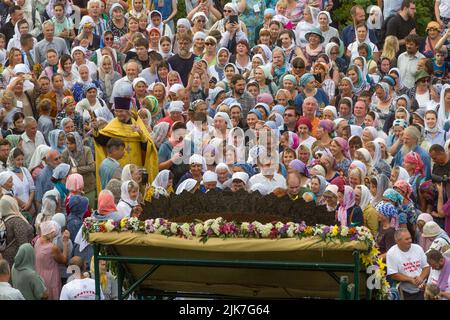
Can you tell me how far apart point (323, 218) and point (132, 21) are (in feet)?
47.7

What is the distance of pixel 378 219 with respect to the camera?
20.3 meters

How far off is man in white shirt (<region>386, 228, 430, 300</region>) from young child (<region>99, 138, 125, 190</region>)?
13.8 ft

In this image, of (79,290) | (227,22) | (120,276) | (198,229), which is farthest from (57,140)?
(198,229)

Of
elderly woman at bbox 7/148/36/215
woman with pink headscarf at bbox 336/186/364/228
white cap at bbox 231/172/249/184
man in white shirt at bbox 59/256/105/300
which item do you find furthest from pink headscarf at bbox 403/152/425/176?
man in white shirt at bbox 59/256/105/300

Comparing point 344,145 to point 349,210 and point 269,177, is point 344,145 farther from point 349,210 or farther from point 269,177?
point 349,210

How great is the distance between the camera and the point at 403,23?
28.8 metres

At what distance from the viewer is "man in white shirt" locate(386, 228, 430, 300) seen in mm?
19078

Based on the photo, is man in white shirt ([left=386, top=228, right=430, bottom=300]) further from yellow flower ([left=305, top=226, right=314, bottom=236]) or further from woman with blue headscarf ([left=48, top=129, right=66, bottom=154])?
woman with blue headscarf ([left=48, top=129, right=66, bottom=154])

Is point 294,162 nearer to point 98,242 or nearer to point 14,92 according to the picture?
point 14,92

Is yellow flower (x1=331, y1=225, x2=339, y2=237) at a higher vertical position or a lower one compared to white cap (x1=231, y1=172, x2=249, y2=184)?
higher

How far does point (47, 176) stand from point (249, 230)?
8.47 meters

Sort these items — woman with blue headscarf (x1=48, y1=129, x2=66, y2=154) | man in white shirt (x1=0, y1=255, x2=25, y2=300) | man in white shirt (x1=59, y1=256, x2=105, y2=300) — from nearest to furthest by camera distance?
1. man in white shirt (x1=0, y1=255, x2=25, y2=300)
2. man in white shirt (x1=59, y1=256, x2=105, y2=300)
3. woman with blue headscarf (x1=48, y1=129, x2=66, y2=154)

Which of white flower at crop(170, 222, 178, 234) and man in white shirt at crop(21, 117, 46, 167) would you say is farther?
man in white shirt at crop(21, 117, 46, 167)

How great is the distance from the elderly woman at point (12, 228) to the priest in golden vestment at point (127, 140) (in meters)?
2.15
